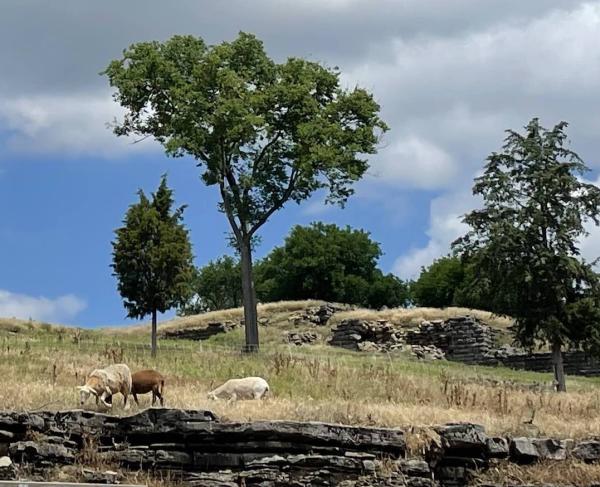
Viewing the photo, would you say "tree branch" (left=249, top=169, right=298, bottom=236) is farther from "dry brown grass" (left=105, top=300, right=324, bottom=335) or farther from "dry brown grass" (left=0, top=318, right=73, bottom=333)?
"dry brown grass" (left=105, top=300, right=324, bottom=335)

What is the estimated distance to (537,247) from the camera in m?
32.0

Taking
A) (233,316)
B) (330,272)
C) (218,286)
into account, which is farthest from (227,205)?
(218,286)

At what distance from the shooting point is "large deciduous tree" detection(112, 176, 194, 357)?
106 feet

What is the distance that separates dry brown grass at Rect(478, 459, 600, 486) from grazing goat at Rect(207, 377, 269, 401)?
5.18m

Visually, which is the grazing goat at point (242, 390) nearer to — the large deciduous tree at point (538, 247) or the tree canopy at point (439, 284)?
the large deciduous tree at point (538, 247)

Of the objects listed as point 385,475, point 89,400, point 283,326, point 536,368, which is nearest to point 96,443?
point 89,400

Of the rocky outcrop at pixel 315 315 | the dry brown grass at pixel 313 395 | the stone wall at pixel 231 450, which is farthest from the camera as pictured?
the rocky outcrop at pixel 315 315

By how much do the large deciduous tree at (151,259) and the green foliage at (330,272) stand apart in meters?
54.7

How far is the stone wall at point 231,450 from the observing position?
12461 millimetres

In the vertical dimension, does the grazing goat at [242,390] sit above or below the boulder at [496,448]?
above

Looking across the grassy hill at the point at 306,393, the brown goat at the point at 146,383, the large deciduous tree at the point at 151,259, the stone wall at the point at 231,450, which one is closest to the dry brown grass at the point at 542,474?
the stone wall at the point at 231,450

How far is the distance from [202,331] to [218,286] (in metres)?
55.5

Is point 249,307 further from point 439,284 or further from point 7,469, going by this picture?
point 439,284

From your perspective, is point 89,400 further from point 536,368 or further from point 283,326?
point 283,326
